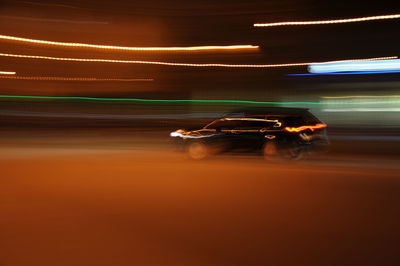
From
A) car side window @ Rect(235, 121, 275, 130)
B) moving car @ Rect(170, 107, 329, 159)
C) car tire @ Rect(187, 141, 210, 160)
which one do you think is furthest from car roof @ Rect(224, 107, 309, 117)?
car tire @ Rect(187, 141, 210, 160)

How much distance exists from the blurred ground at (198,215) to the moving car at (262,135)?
148 cm

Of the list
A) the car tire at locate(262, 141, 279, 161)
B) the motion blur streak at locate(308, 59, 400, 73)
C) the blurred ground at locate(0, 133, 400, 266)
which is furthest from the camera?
the motion blur streak at locate(308, 59, 400, 73)

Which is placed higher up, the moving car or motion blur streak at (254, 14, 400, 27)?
motion blur streak at (254, 14, 400, 27)

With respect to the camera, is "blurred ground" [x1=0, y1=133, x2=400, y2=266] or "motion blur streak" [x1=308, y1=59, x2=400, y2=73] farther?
"motion blur streak" [x1=308, y1=59, x2=400, y2=73]

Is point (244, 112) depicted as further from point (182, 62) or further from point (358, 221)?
point (182, 62)

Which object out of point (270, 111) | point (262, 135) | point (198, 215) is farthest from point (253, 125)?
point (198, 215)

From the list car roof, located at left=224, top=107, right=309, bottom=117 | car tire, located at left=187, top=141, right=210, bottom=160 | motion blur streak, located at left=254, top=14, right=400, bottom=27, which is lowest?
car tire, located at left=187, top=141, right=210, bottom=160

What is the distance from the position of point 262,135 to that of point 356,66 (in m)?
14.0

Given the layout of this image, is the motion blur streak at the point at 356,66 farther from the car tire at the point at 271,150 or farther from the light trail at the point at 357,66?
the car tire at the point at 271,150

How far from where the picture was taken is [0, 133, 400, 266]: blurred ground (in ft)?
14.9

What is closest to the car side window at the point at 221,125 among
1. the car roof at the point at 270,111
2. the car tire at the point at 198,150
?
the car roof at the point at 270,111

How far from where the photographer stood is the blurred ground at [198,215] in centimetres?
453

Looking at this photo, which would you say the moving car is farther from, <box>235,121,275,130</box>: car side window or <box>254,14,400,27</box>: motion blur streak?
<box>254,14,400,27</box>: motion blur streak

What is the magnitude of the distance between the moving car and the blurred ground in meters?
1.48
